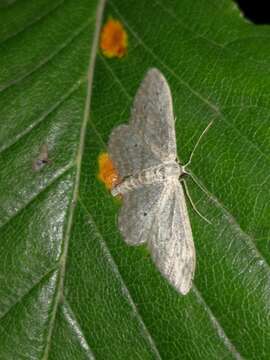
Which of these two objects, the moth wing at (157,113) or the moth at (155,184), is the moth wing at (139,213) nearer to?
the moth at (155,184)

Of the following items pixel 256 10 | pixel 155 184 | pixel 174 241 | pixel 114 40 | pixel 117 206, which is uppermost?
pixel 114 40

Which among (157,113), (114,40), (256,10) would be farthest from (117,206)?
(256,10)

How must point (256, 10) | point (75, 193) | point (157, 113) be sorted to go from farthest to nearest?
point (256, 10)
point (157, 113)
point (75, 193)

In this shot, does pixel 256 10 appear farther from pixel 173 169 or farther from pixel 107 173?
pixel 107 173

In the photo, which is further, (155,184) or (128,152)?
(155,184)

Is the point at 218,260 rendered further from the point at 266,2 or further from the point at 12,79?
the point at 266,2

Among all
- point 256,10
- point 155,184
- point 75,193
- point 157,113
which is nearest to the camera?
point 75,193

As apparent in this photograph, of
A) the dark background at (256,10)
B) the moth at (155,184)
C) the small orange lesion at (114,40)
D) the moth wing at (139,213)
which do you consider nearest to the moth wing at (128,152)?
the moth at (155,184)
